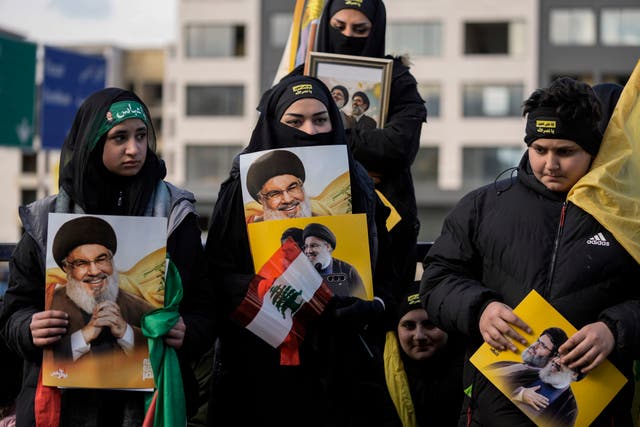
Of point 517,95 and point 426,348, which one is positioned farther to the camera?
point 517,95

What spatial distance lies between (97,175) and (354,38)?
1980mm

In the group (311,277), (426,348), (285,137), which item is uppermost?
(285,137)

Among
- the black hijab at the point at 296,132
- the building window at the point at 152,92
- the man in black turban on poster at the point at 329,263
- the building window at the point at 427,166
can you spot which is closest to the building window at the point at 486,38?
the building window at the point at 427,166

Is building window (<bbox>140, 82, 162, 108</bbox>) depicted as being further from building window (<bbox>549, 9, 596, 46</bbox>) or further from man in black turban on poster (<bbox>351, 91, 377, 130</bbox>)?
man in black turban on poster (<bbox>351, 91, 377, 130</bbox>)

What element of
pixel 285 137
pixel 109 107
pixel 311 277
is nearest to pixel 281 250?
pixel 311 277

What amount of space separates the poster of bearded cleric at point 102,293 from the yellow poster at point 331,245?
43cm

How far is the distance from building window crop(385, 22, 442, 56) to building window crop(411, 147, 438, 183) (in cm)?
481

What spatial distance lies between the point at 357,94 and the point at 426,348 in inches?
51.7

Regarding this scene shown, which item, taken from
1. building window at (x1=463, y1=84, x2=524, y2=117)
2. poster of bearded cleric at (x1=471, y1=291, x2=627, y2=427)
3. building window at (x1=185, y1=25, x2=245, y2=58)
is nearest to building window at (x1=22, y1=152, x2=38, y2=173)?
building window at (x1=185, y1=25, x2=245, y2=58)

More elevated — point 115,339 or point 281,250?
point 281,250

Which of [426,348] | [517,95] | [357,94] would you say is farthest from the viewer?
[517,95]

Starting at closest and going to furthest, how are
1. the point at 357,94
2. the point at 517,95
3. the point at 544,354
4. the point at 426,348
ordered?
the point at 544,354 < the point at 426,348 < the point at 357,94 < the point at 517,95

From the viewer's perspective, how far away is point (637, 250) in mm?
4082

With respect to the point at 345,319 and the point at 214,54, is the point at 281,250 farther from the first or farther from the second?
the point at 214,54
